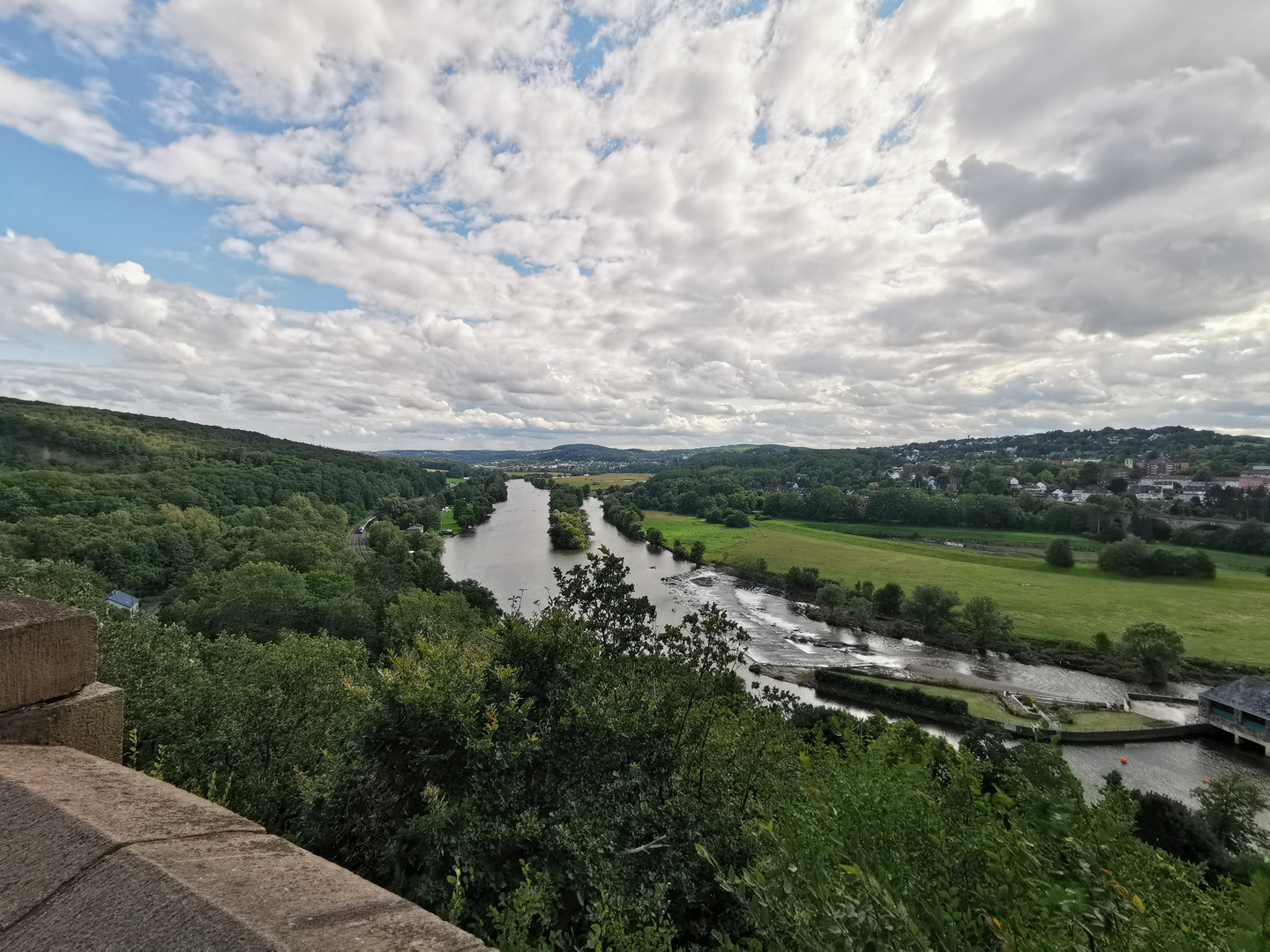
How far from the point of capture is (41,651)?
2.99 m

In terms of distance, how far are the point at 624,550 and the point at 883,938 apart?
69331 millimetres

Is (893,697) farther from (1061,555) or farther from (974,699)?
(1061,555)

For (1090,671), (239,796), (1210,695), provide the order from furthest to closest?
(1090,671) → (1210,695) → (239,796)

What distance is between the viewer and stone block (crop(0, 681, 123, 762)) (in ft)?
9.39

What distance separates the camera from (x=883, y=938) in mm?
3021

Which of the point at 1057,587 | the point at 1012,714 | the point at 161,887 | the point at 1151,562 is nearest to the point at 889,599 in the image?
the point at 1012,714

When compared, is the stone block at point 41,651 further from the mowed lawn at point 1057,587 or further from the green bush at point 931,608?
the mowed lawn at point 1057,587

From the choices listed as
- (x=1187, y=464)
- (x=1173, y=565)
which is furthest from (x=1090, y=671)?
(x=1187, y=464)

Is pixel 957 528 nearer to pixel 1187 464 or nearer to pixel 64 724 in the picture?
pixel 1187 464

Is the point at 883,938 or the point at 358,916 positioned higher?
the point at 358,916

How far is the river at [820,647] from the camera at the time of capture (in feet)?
79.2

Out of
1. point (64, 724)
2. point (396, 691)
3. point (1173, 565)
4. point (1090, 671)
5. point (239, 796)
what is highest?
point (64, 724)

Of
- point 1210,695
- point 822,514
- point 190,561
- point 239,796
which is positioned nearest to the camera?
point 239,796

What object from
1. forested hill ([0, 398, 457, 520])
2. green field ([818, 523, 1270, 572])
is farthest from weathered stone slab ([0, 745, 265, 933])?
green field ([818, 523, 1270, 572])
